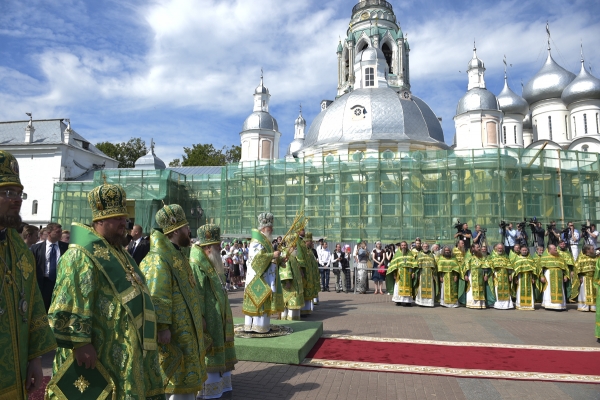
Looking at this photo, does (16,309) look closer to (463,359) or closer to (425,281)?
(463,359)

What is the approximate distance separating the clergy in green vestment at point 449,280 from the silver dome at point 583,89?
32818 mm

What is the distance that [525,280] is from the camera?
11523 mm

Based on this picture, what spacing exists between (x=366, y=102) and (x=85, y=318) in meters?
32.1

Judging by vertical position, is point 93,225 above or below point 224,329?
above

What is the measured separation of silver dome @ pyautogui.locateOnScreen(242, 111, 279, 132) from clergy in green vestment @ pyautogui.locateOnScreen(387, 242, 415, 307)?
28565mm

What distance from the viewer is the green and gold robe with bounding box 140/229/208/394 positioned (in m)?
3.46

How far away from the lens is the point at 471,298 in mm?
11773

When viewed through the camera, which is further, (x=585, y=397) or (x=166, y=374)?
(x=585, y=397)

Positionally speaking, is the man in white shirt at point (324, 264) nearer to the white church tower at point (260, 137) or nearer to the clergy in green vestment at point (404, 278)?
the clergy in green vestment at point (404, 278)

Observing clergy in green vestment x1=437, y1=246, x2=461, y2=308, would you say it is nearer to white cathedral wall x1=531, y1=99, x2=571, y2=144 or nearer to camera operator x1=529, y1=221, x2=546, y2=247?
camera operator x1=529, y1=221, x2=546, y2=247

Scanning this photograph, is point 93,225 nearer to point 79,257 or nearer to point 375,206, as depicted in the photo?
point 79,257

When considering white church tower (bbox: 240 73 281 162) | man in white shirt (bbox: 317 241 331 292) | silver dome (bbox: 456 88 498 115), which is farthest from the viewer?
white church tower (bbox: 240 73 281 162)

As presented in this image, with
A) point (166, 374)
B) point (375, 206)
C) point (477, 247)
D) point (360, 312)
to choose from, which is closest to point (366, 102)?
point (375, 206)

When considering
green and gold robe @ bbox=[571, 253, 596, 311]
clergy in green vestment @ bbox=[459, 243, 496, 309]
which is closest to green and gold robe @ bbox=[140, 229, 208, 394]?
clergy in green vestment @ bbox=[459, 243, 496, 309]
